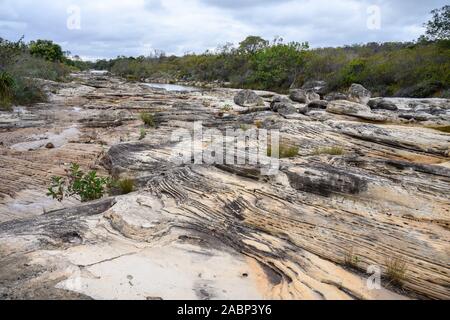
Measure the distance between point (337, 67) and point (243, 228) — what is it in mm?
32568

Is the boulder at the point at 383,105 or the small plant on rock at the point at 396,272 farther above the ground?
the boulder at the point at 383,105

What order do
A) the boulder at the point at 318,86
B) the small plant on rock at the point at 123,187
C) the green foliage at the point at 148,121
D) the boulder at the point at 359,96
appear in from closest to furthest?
the small plant on rock at the point at 123,187 → the green foliage at the point at 148,121 → the boulder at the point at 359,96 → the boulder at the point at 318,86

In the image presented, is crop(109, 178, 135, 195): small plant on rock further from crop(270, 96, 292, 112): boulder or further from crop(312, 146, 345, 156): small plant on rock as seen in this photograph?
crop(270, 96, 292, 112): boulder

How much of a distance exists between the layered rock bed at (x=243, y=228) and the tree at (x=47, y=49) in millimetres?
44534

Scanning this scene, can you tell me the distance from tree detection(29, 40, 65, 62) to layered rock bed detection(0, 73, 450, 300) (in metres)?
44.5

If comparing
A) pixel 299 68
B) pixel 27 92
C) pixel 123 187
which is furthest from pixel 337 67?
pixel 123 187

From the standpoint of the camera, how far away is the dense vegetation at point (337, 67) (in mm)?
25891

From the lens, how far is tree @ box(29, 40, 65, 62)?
47.8 meters

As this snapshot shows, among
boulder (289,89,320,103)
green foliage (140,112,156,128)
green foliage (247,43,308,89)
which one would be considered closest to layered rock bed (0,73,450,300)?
green foliage (140,112,156,128)

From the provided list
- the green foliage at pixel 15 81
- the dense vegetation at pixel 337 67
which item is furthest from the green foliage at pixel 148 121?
the dense vegetation at pixel 337 67

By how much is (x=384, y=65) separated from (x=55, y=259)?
95.8 ft

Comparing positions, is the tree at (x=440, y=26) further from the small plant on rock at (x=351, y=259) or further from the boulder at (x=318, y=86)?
the small plant on rock at (x=351, y=259)

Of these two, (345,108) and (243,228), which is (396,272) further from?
(345,108)

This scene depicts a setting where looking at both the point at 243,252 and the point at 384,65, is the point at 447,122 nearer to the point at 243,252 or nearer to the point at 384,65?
the point at 243,252
